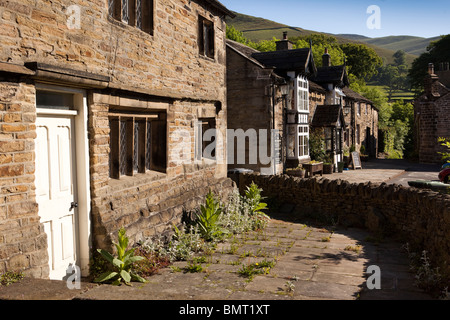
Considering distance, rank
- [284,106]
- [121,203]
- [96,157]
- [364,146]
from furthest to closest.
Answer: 1. [364,146]
2. [284,106]
3. [121,203]
4. [96,157]

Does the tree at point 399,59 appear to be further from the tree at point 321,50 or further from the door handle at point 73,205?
the door handle at point 73,205

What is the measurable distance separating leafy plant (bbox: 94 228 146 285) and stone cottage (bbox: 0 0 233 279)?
15.9 inches

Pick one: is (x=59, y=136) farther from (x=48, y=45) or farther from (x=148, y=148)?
(x=148, y=148)

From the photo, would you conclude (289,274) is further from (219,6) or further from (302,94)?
(302,94)

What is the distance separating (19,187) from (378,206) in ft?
27.8

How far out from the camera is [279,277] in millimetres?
6578

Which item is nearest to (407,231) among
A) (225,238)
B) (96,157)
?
(225,238)

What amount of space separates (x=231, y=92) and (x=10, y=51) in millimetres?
14092

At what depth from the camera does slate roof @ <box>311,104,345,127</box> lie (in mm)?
23263

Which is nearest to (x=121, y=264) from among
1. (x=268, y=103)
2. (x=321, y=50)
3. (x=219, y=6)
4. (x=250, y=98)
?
(x=219, y=6)

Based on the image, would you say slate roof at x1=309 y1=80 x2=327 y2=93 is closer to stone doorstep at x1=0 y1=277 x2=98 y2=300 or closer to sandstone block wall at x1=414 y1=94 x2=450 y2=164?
sandstone block wall at x1=414 y1=94 x2=450 y2=164

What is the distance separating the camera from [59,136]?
5.82 meters

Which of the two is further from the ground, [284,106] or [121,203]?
[284,106]

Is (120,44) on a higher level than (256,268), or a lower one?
higher
